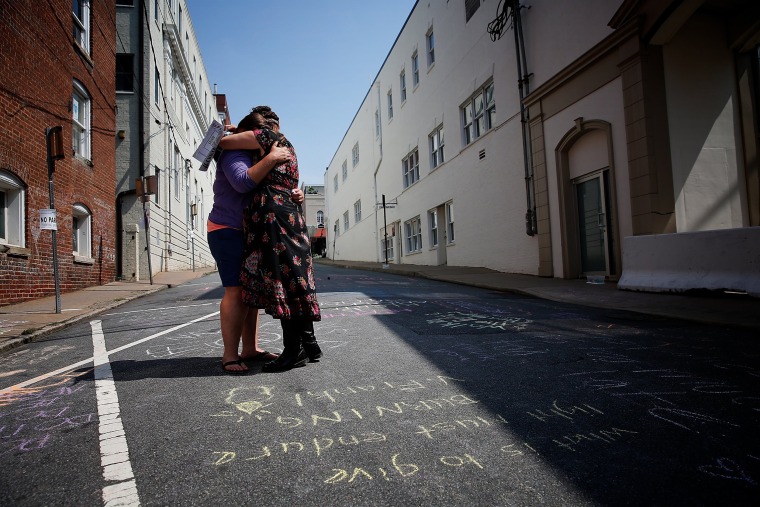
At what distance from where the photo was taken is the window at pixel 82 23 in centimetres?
1185

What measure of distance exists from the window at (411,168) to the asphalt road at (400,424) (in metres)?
18.2

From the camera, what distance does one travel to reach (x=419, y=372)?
322cm

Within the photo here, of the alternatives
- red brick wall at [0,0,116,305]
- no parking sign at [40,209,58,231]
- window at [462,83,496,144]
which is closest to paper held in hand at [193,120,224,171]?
no parking sign at [40,209,58,231]

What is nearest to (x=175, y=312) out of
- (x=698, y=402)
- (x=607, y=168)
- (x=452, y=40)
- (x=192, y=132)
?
(x=698, y=402)

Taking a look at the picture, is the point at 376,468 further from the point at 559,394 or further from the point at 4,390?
the point at 4,390

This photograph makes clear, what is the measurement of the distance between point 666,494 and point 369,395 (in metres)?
1.56

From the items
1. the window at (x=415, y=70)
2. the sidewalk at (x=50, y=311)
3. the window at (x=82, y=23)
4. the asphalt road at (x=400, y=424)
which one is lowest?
the asphalt road at (x=400, y=424)

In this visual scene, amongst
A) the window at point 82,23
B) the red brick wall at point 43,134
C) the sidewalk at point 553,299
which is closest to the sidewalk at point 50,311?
the sidewalk at point 553,299

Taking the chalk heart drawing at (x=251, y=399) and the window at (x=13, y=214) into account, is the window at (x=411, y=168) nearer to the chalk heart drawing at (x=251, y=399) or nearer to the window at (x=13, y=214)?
the window at (x=13, y=214)

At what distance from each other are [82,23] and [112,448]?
1403 cm

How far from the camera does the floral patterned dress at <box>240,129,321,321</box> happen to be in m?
3.34

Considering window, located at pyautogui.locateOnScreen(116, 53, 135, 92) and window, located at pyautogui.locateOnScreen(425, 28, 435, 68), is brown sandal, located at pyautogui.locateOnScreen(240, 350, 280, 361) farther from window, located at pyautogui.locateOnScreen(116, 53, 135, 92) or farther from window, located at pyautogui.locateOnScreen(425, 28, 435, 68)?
window, located at pyautogui.locateOnScreen(425, 28, 435, 68)

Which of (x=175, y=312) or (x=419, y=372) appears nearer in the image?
(x=419, y=372)

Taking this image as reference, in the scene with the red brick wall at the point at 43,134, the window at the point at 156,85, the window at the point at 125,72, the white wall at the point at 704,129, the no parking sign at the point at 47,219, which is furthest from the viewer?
the window at the point at 156,85
